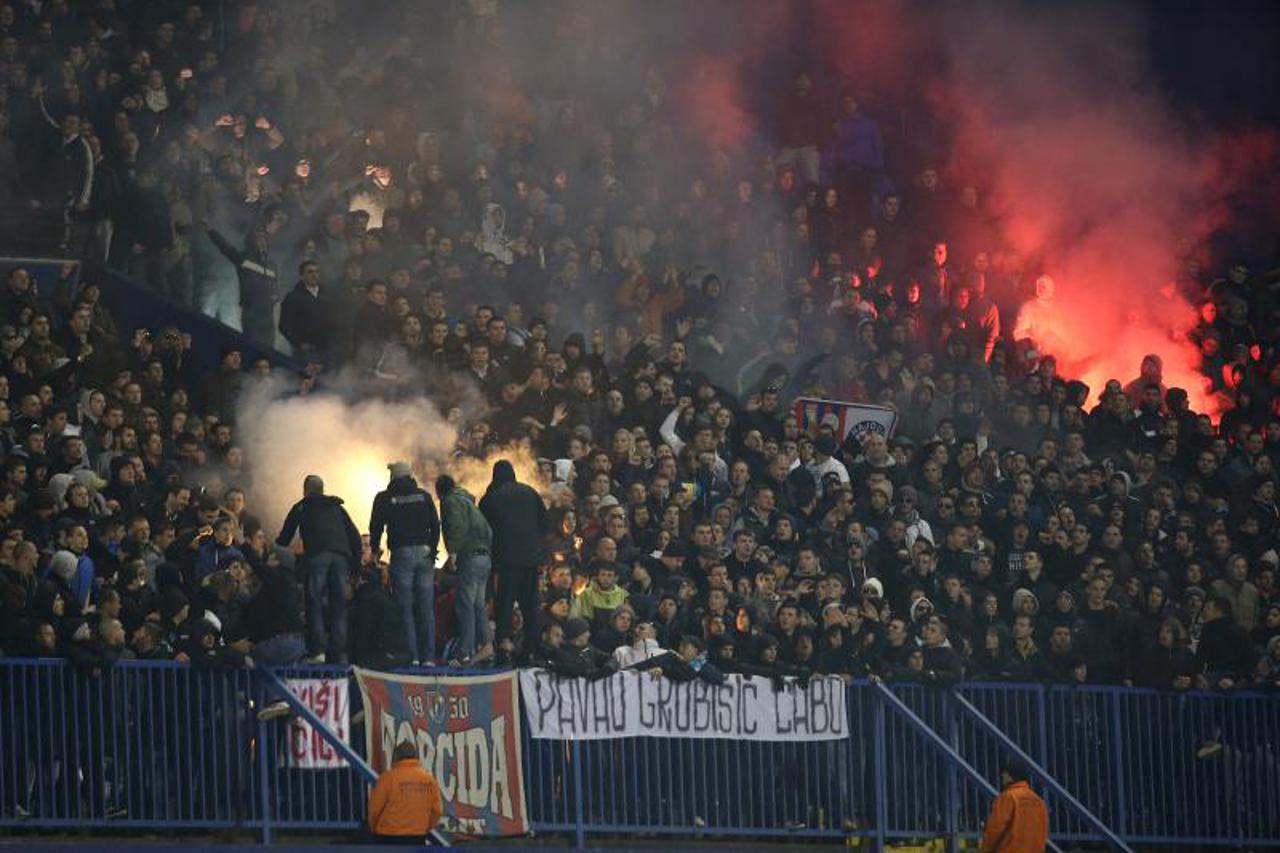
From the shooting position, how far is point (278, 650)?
605 inches

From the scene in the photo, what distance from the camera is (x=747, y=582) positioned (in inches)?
696

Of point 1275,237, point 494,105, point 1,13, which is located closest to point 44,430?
point 1,13

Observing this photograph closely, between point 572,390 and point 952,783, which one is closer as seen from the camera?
point 952,783

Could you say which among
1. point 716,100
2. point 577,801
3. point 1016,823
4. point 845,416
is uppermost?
point 716,100

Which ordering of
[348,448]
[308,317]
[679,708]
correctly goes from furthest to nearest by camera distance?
1. [308,317]
2. [348,448]
3. [679,708]

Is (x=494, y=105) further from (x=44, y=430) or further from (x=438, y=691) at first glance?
(x=438, y=691)

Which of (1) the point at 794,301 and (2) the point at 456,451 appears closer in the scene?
(2) the point at 456,451

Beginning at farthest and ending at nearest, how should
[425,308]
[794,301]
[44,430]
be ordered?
[794,301] → [425,308] → [44,430]

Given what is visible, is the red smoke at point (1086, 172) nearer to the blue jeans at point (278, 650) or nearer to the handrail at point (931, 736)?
the handrail at point (931, 736)

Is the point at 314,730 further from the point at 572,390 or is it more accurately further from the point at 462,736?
the point at 572,390

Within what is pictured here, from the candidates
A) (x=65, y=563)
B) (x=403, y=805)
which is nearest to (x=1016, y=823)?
(x=403, y=805)

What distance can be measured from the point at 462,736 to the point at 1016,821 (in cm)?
352

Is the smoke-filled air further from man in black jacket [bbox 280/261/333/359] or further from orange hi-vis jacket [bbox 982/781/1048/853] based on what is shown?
orange hi-vis jacket [bbox 982/781/1048/853]

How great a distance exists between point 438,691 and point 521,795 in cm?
85
